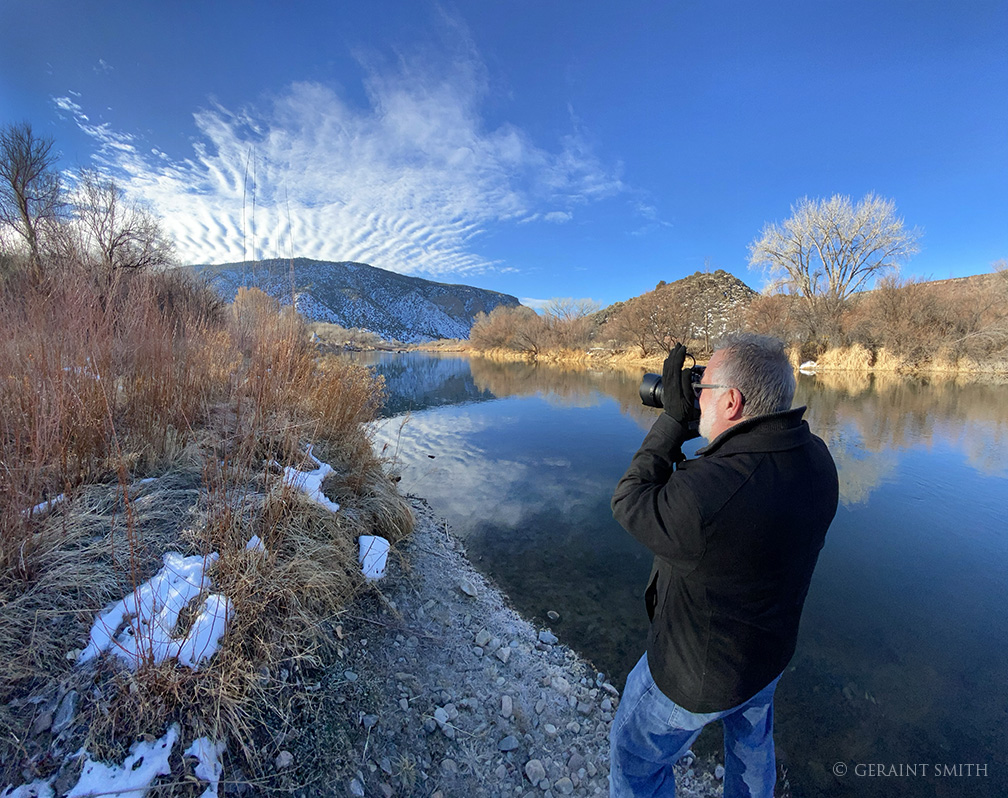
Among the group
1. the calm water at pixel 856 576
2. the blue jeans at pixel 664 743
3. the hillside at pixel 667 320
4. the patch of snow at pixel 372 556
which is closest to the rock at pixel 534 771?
the blue jeans at pixel 664 743

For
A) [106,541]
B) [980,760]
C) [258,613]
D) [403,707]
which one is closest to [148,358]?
[106,541]

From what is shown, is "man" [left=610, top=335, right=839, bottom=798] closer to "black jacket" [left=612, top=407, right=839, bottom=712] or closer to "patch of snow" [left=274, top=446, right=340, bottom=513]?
"black jacket" [left=612, top=407, right=839, bottom=712]

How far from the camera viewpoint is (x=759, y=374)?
127 centimetres

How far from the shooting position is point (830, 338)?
2217 centimetres

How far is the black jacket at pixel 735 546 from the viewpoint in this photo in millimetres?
1126

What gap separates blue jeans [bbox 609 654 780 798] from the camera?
4.61ft

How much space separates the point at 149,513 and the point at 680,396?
3071 millimetres

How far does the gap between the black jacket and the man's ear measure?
0.33 feet

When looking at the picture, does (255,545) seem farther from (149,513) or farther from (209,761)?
(209,761)

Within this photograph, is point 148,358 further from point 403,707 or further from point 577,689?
point 577,689

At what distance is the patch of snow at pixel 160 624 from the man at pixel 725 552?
6.08 feet

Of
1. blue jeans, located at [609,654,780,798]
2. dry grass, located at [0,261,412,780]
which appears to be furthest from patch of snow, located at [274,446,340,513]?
blue jeans, located at [609,654,780,798]

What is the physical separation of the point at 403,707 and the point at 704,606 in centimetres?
177

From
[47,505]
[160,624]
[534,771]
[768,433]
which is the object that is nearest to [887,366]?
[768,433]
